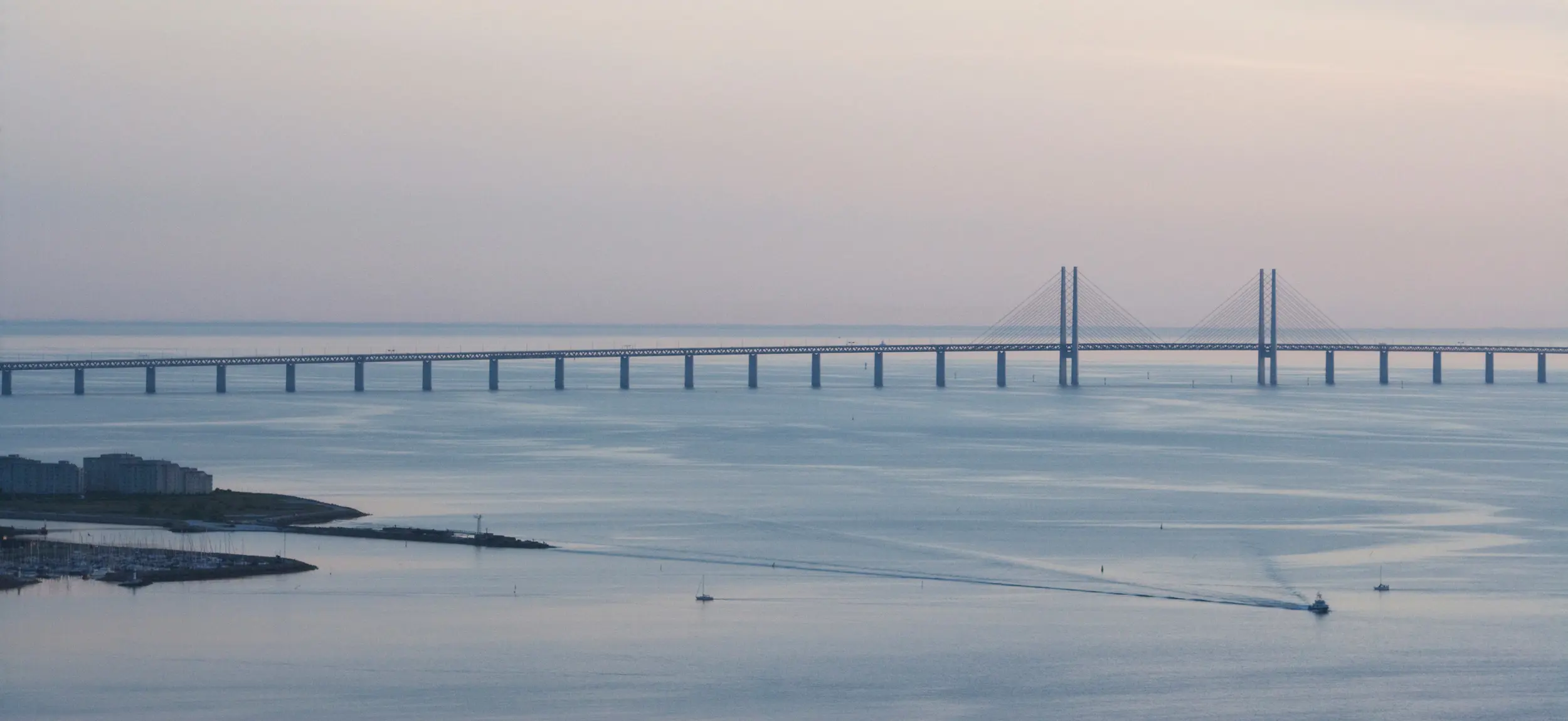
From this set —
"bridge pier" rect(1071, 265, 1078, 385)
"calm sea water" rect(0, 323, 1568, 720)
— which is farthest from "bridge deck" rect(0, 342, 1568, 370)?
"calm sea water" rect(0, 323, 1568, 720)

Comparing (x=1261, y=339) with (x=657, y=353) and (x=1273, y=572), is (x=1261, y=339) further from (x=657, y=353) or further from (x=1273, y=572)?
(x=1273, y=572)

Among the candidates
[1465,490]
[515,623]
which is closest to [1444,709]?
[515,623]

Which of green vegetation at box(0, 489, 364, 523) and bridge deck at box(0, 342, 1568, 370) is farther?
bridge deck at box(0, 342, 1568, 370)

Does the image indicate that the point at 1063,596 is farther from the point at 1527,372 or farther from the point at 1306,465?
the point at 1527,372

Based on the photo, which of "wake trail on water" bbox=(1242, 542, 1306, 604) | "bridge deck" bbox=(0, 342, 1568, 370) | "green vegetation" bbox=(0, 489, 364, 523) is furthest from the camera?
"bridge deck" bbox=(0, 342, 1568, 370)

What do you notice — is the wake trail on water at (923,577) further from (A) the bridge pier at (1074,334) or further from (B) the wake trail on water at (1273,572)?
(A) the bridge pier at (1074,334)

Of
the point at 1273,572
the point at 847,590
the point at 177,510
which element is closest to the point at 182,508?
the point at 177,510

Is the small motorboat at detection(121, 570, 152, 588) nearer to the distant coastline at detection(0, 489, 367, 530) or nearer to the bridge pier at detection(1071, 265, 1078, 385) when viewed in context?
the distant coastline at detection(0, 489, 367, 530)

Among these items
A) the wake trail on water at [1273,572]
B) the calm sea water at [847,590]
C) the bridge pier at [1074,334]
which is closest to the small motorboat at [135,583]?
the calm sea water at [847,590]
